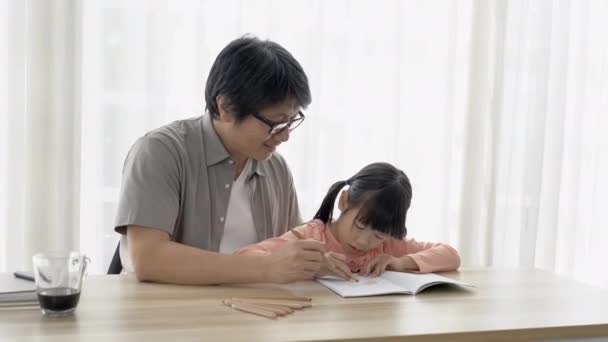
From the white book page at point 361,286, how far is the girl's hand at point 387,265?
0.13 ft

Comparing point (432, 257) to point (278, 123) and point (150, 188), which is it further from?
point (150, 188)

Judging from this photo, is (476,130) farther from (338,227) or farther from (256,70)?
(256,70)

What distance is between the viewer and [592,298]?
1639 mm

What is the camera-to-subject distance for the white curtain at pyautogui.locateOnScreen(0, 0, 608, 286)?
8.95 ft

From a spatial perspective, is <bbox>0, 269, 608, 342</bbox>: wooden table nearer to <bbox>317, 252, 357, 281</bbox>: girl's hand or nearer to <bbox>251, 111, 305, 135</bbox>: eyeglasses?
<bbox>317, 252, 357, 281</bbox>: girl's hand

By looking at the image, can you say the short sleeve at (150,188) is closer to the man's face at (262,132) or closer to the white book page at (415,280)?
the man's face at (262,132)

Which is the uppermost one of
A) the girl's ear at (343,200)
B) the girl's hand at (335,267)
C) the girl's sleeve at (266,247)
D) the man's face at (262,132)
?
the man's face at (262,132)

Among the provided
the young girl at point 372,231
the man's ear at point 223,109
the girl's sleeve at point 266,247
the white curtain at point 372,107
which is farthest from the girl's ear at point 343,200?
the white curtain at point 372,107

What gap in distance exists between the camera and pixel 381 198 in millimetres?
1858

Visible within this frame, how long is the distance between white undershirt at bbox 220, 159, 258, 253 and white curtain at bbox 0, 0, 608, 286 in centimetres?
95

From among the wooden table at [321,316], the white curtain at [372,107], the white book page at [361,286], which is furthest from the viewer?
the white curtain at [372,107]

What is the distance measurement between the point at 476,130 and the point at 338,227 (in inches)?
63.4

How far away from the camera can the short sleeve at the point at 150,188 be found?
5.55 feet

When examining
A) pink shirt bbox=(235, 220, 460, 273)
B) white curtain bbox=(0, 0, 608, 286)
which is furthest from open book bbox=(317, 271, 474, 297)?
white curtain bbox=(0, 0, 608, 286)
